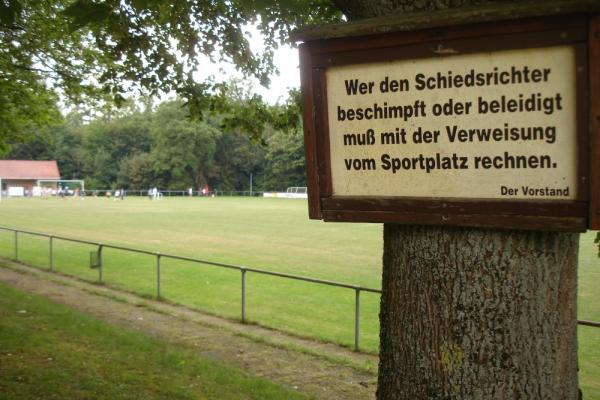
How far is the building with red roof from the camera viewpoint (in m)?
88.4

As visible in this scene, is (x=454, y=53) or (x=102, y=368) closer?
(x=454, y=53)

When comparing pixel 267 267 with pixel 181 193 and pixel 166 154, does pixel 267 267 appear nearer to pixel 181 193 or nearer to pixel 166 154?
pixel 181 193

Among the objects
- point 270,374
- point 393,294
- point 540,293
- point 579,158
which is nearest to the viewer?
point 579,158

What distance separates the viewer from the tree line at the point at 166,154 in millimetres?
92250

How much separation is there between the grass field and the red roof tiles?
64.7 m

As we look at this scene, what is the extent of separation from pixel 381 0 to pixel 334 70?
402mm

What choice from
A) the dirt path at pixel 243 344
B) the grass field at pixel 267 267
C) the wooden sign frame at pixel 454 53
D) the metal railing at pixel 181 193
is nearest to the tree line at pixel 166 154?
the metal railing at pixel 181 193

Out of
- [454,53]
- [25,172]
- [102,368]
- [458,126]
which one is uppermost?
[25,172]

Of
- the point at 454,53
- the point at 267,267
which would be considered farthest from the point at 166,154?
the point at 454,53

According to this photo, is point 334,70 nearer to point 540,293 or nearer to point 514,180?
point 514,180

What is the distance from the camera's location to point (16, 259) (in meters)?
18.2

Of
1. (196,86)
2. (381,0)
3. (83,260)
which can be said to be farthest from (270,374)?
(83,260)

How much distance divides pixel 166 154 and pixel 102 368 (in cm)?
8984

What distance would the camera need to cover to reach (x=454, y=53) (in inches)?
76.3
